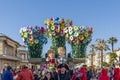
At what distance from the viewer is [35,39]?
26.0 metres

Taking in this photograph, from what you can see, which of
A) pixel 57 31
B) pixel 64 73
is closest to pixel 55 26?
pixel 57 31

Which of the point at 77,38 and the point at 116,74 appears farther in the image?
the point at 77,38

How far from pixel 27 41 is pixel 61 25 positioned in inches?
110

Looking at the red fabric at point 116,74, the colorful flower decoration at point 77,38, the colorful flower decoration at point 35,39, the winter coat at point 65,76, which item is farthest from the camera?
the colorful flower decoration at point 35,39

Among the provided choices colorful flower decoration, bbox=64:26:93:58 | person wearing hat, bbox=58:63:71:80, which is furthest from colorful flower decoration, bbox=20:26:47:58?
person wearing hat, bbox=58:63:71:80

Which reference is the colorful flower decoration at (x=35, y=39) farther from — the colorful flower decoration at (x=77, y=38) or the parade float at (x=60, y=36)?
the colorful flower decoration at (x=77, y=38)

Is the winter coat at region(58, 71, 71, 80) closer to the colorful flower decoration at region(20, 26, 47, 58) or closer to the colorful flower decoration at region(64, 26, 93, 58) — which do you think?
the colorful flower decoration at region(64, 26, 93, 58)

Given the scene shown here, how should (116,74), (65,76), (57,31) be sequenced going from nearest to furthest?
(65,76)
(116,74)
(57,31)

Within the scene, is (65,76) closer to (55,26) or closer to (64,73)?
(64,73)

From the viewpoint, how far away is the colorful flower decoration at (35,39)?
85.0 feet

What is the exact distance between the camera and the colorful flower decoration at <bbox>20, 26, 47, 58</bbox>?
85.0 ft

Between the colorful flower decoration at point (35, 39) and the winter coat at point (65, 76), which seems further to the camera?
the colorful flower decoration at point (35, 39)

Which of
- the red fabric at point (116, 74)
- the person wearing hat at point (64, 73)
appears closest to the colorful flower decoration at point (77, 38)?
the red fabric at point (116, 74)

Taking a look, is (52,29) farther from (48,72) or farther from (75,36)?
(48,72)
